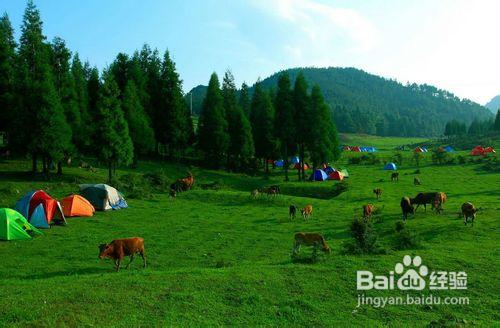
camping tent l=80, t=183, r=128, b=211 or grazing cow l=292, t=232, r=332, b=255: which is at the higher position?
camping tent l=80, t=183, r=128, b=211

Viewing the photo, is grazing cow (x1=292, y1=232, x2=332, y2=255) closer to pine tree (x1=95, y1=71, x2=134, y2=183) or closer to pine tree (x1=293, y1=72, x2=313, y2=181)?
pine tree (x1=95, y1=71, x2=134, y2=183)

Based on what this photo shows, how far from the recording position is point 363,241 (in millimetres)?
17984

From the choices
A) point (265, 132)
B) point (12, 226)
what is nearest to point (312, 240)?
point (12, 226)

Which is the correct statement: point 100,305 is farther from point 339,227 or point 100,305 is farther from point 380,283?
point 339,227

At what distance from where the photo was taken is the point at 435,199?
2850 centimetres

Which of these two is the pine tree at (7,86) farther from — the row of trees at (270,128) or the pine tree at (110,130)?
the row of trees at (270,128)

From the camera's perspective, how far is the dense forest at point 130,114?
39.2 meters

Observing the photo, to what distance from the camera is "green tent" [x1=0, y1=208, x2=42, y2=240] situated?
22141mm

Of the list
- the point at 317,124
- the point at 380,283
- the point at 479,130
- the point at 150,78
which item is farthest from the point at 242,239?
the point at 479,130

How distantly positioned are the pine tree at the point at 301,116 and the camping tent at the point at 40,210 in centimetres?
3356

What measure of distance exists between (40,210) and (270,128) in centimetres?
4007

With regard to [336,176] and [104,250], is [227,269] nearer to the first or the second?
[104,250]

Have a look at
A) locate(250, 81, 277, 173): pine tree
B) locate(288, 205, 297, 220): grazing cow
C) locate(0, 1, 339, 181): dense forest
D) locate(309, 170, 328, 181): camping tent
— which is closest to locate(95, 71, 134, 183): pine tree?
locate(0, 1, 339, 181): dense forest

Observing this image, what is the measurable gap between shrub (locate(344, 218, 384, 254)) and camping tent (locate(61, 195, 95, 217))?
19.0m
